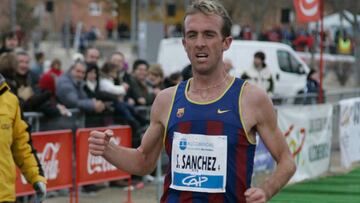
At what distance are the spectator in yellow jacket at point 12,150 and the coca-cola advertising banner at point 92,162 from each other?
404 cm

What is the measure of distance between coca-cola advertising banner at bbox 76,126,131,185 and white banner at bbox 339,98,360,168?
6.42 metres

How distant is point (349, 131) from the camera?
1822cm

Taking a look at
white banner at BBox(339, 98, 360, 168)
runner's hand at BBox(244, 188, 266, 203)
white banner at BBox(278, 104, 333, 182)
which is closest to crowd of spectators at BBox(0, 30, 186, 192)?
white banner at BBox(278, 104, 333, 182)

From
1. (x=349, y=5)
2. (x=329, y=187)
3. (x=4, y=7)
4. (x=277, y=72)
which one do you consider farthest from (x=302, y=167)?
(x=4, y=7)

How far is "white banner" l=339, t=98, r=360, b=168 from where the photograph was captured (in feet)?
58.3

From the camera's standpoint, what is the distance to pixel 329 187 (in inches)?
610

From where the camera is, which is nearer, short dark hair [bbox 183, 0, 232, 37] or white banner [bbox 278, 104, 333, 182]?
short dark hair [bbox 183, 0, 232, 37]

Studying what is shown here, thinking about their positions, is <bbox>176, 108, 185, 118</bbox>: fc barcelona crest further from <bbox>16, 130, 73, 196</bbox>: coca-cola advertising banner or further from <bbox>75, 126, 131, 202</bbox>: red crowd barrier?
<bbox>75, 126, 131, 202</bbox>: red crowd barrier

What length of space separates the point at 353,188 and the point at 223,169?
10434mm

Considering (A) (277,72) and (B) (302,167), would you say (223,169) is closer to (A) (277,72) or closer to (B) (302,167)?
(B) (302,167)

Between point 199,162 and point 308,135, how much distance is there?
11247 millimetres

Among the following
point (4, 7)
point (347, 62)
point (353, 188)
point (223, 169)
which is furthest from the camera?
point (4, 7)

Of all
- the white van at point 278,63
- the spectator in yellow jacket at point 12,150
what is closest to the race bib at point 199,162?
the spectator in yellow jacket at point 12,150

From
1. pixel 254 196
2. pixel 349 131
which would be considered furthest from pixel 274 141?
pixel 349 131
